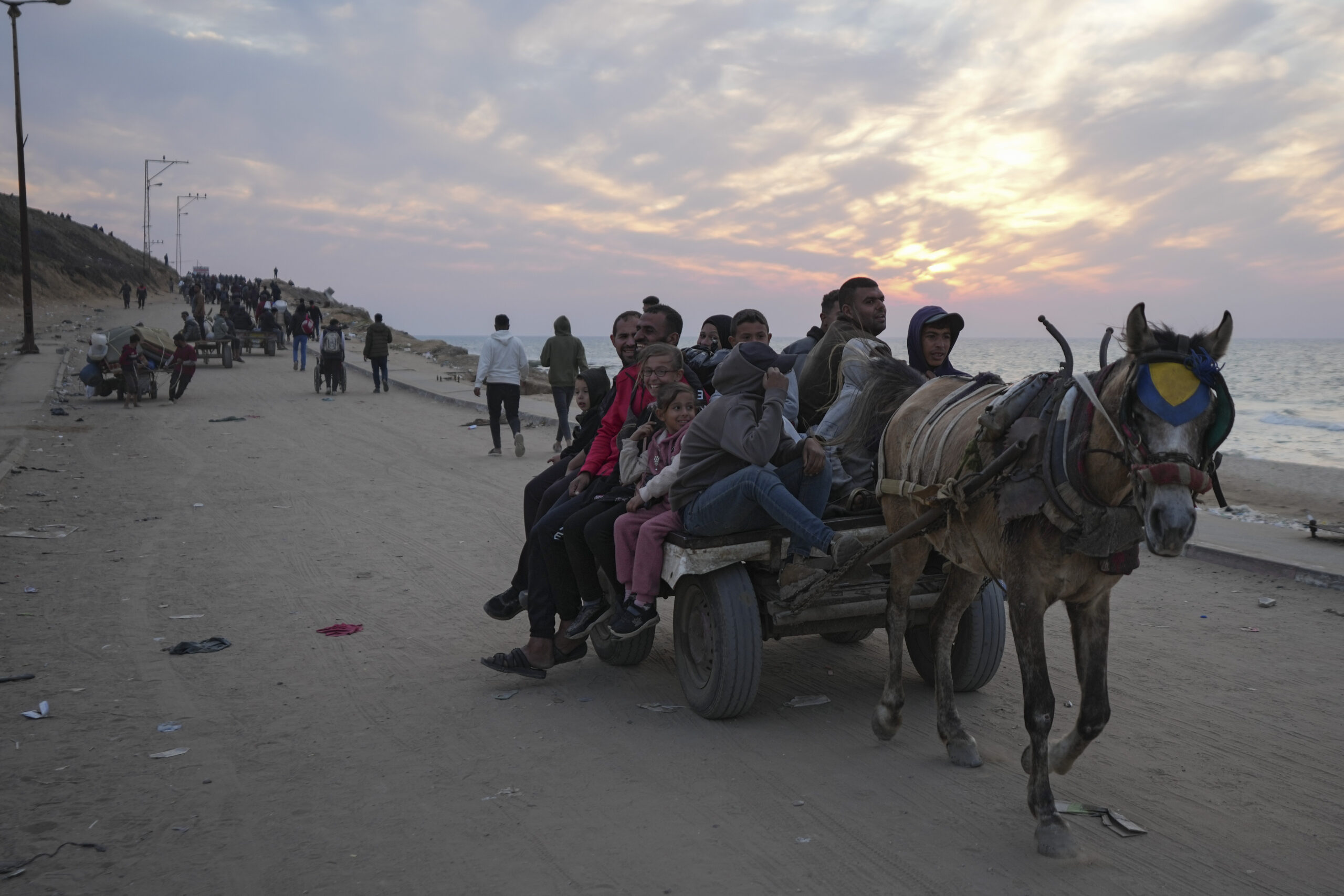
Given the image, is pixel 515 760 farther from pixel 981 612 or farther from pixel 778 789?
pixel 981 612

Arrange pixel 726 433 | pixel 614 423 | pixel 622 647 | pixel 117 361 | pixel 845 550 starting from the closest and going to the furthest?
pixel 845 550 → pixel 726 433 → pixel 622 647 → pixel 614 423 → pixel 117 361

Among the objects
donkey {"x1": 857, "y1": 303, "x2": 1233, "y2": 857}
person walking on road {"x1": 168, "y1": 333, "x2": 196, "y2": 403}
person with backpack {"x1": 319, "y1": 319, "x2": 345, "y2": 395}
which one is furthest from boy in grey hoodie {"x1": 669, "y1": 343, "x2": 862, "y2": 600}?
person with backpack {"x1": 319, "y1": 319, "x2": 345, "y2": 395}

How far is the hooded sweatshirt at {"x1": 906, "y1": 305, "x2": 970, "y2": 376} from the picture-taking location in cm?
600

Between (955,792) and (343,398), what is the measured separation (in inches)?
873

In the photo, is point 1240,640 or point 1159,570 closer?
point 1240,640

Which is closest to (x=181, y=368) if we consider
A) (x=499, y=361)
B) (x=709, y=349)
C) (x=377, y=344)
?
(x=377, y=344)

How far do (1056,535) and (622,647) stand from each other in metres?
3.04

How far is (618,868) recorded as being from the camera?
3.56 meters

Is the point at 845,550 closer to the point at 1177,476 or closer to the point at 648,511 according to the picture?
the point at 648,511

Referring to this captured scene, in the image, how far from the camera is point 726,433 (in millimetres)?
4855

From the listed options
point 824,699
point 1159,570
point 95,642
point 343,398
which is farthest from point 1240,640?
point 343,398

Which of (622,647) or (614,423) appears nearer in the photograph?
(622,647)

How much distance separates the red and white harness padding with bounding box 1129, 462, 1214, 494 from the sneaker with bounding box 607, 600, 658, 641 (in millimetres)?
2773

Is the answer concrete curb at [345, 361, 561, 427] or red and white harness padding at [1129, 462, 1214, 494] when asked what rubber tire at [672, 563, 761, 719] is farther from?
concrete curb at [345, 361, 561, 427]
